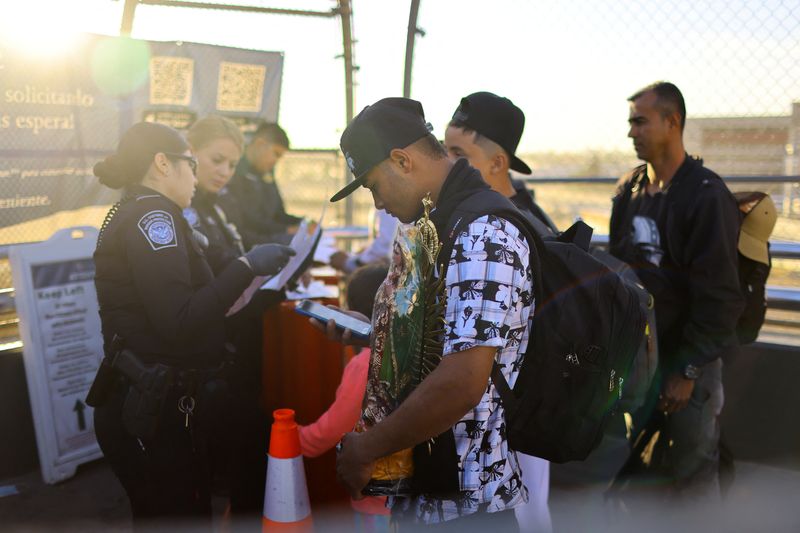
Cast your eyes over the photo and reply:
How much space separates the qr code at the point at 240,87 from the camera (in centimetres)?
570

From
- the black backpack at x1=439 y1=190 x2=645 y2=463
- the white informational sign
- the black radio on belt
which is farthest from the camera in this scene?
the white informational sign

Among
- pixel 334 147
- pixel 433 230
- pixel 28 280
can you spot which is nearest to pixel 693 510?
pixel 433 230

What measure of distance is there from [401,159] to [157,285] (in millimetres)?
1131

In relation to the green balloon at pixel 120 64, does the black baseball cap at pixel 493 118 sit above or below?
below

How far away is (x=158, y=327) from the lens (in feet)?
7.89

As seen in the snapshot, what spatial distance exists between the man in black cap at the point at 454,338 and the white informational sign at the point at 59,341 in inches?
117

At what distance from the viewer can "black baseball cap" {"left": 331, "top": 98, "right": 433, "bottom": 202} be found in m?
1.67

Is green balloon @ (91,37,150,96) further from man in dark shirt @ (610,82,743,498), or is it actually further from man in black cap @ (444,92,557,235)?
man in dark shirt @ (610,82,743,498)

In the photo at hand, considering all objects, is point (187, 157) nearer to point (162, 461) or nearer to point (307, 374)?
point (162, 461)

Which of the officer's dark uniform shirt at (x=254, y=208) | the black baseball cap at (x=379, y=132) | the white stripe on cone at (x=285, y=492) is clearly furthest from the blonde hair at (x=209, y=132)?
the black baseball cap at (x=379, y=132)

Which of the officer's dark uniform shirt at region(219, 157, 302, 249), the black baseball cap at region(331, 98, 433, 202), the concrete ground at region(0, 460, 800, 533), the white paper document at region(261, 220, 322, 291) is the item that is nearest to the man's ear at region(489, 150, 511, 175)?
the white paper document at region(261, 220, 322, 291)

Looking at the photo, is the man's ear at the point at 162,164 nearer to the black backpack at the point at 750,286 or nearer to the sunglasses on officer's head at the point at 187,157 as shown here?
the sunglasses on officer's head at the point at 187,157

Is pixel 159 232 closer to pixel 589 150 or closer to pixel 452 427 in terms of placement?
pixel 452 427

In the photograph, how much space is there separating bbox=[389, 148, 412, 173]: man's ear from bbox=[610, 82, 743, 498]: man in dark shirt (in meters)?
1.85
